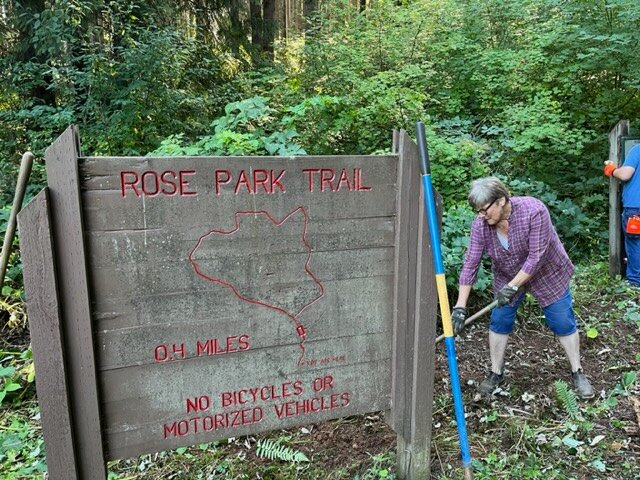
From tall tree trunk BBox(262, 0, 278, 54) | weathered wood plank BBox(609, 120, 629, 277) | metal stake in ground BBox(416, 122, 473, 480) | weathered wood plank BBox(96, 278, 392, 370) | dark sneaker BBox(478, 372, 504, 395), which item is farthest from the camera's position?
tall tree trunk BBox(262, 0, 278, 54)

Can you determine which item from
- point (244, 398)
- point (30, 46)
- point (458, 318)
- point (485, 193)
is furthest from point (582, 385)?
point (30, 46)

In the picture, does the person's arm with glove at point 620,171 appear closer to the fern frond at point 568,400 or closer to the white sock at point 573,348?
the white sock at point 573,348

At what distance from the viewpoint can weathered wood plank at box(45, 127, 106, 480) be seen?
6.70ft

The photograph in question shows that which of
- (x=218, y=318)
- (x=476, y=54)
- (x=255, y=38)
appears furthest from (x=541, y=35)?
(x=218, y=318)

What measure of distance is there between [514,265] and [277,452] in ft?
6.91

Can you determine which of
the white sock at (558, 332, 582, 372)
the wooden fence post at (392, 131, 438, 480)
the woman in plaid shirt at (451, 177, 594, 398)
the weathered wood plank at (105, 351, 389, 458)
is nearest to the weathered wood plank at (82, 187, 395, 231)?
the wooden fence post at (392, 131, 438, 480)

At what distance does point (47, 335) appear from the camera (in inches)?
82.6

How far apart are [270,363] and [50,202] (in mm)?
1207

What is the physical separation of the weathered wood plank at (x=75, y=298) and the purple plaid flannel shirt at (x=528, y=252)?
258cm

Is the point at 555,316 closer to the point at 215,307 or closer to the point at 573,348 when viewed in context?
the point at 573,348

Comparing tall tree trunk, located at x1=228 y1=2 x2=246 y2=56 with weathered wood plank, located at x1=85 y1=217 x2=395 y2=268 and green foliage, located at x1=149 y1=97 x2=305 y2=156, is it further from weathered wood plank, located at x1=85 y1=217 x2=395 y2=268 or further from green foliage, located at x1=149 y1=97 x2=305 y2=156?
weathered wood plank, located at x1=85 y1=217 x2=395 y2=268

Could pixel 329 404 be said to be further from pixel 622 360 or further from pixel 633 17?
pixel 633 17

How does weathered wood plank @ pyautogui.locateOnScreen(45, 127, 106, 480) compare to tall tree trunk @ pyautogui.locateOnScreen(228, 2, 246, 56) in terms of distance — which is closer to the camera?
weathered wood plank @ pyautogui.locateOnScreen(45, 127, 106, 480)

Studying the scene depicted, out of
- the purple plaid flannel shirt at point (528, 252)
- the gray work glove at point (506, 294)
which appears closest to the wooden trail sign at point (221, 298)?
the gray work glove at point (506, 294)
